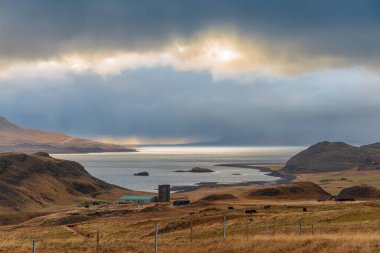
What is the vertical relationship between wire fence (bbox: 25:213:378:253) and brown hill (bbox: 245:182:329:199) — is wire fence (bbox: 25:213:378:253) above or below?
above

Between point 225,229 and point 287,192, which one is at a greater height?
point 225,229

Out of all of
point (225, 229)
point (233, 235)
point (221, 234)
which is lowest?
point (221, 234)

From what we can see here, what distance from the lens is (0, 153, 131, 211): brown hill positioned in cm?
13475

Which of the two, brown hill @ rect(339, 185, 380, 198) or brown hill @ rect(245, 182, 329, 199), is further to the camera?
brown hill @ rect(339, 185, 380, 198)

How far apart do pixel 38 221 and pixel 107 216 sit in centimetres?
1330

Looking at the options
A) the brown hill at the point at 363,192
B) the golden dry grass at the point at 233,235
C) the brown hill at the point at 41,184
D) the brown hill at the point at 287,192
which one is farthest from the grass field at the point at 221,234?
the brown hill at the point at 363,192

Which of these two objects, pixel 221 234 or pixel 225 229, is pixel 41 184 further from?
pixel 221 234

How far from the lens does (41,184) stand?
160 metres

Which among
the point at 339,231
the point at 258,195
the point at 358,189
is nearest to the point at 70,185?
the point at 258,195

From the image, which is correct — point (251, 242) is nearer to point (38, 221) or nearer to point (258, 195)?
point (38, 221)

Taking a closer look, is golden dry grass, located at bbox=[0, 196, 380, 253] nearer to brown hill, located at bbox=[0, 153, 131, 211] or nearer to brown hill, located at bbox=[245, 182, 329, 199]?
brown hill, located at bbox=[0, 153, 131, 211]

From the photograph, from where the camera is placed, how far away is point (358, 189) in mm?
140625

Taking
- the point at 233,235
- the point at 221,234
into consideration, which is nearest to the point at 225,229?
the point at 221,234

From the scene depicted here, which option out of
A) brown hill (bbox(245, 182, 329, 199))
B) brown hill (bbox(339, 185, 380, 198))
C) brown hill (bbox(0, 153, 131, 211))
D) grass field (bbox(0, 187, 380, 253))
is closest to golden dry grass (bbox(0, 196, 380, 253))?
grass field (bbox(0, 187, 380, 253))
